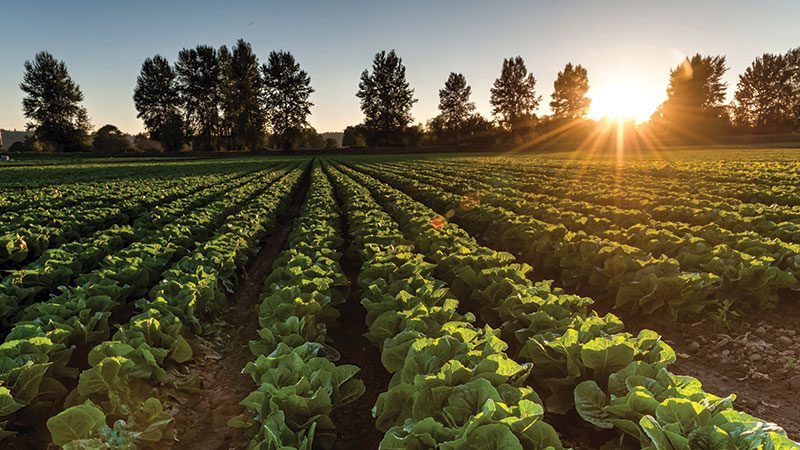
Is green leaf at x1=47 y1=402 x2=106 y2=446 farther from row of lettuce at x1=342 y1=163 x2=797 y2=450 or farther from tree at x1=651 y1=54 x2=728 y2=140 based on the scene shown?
tree at x1=651 y1=54 x2=728 y2=140

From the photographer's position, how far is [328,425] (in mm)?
3066

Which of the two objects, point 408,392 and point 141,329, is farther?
point 141,329

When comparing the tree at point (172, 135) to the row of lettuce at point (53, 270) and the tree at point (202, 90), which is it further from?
the row of lettuce at point (53, 270)

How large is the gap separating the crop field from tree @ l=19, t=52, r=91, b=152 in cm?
8709

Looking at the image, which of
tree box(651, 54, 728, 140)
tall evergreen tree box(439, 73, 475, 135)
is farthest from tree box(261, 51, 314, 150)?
tree box(651, 54, 728, 140)

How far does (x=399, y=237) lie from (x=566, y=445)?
188 inches

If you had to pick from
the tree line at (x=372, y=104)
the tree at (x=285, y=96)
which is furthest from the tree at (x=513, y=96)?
the tree at (x=285, y=96)

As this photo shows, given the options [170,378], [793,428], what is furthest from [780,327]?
[170,378]

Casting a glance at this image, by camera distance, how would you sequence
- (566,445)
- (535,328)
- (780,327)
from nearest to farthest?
1. (566,445)
2. (535,328)
3. (780,327)

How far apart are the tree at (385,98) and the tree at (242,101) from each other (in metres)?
22.2

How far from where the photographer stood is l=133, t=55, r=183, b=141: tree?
8481 centimetres

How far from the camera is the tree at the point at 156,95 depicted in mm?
84812

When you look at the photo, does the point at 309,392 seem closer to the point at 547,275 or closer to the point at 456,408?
the point at 456,408

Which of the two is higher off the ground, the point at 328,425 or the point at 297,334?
the point at 297,334
